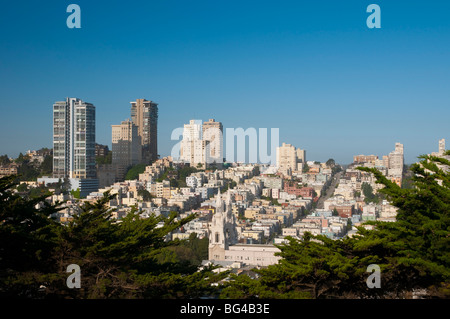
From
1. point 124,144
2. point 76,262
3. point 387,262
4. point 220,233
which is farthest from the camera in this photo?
point 124,144

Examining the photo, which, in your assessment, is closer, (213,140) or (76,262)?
(76,262)

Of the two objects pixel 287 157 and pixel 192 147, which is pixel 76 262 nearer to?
pixel 192 147

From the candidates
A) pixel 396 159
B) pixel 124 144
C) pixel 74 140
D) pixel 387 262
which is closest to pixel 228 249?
pixel 387 262

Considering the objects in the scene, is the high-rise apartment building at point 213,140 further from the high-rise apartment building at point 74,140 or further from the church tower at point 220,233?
the church tower at point 220,233

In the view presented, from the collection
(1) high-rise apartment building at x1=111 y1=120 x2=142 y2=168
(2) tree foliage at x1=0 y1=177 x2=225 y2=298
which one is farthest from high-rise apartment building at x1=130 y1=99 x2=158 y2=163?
(2) tree foliage at x1=0 y1=177 x2=225 y2=298

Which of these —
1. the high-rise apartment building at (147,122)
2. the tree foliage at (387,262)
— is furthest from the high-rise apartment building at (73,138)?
the tree foliage at (387,262)
